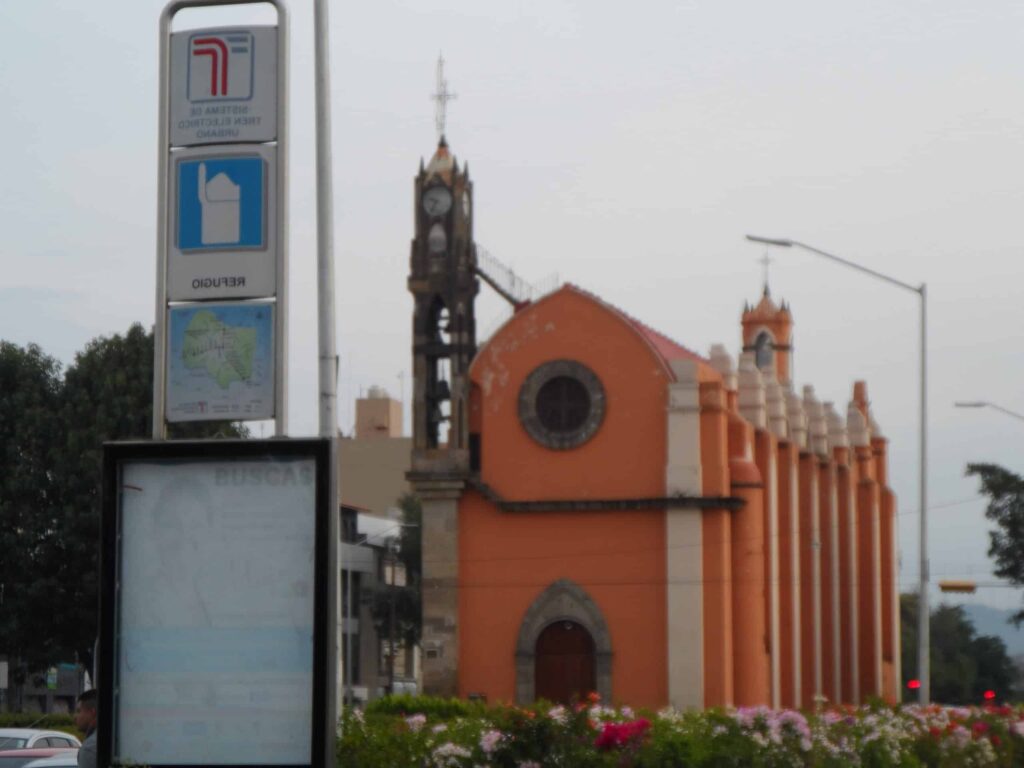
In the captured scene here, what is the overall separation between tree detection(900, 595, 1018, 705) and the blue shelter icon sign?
66.2m

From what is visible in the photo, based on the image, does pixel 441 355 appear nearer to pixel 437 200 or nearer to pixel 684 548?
pixel 437 200

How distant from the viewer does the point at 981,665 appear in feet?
270

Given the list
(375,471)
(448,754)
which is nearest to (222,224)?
(448,754)

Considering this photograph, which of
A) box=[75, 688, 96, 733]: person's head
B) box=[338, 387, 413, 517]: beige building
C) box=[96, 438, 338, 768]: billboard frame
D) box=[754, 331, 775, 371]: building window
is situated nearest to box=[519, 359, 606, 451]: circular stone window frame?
box=[754, 331, 775, 371]: building window

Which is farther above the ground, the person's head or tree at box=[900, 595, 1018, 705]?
the person's head

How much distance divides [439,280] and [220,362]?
3459 centimetres

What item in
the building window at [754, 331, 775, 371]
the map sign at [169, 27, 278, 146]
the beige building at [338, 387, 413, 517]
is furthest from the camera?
the beige building at [338, 387, 413, 517]

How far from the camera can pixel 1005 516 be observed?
4700cm

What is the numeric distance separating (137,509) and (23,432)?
40.9 metres

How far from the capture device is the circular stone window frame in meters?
43.8

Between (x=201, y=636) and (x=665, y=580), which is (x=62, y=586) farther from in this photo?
(x=201, y=636)

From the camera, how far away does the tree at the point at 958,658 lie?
250 ft

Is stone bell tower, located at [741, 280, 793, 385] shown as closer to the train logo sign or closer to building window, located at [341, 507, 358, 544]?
building window, located at [341, 507, 358, 544]

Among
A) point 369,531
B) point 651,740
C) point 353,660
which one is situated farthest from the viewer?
point 369,531
